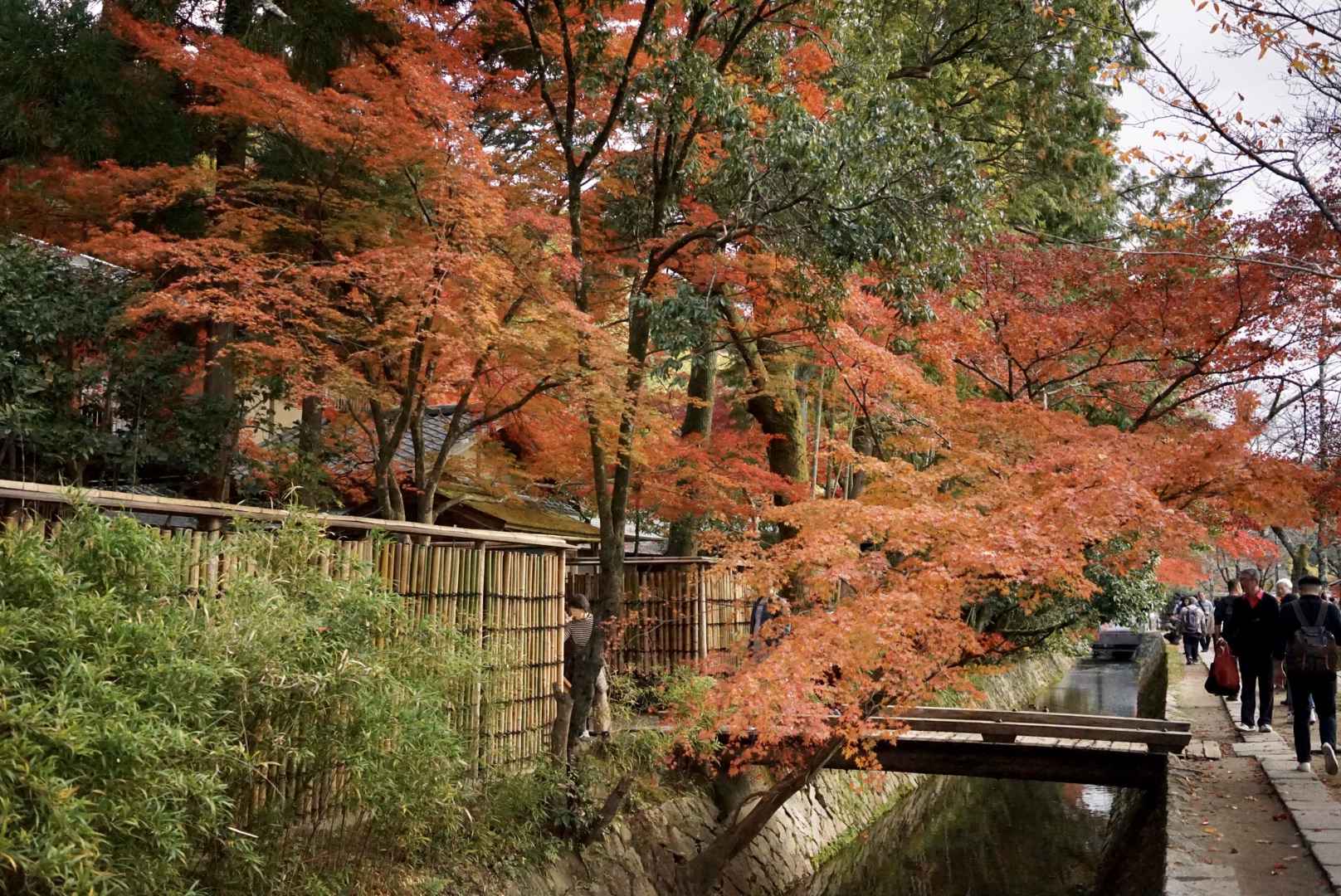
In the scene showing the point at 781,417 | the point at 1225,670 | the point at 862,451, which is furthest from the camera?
the point at 862,451

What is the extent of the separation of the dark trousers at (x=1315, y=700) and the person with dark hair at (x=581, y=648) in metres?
6.41

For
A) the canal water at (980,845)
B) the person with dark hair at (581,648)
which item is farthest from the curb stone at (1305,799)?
the person with dark hair at (581,648)

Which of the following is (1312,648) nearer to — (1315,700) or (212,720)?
(1315,700)

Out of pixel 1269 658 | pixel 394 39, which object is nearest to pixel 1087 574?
pixel 1269 658

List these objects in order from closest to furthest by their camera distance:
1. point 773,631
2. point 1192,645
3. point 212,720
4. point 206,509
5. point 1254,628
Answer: point 212,720, point 206,509, point 773,631, point 1254,628, point 1192,645

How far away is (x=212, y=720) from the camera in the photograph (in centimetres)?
479

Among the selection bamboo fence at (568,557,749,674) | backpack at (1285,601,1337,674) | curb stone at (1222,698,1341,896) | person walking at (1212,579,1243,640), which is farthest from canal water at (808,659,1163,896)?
person walking at (1212,579,1243,640)

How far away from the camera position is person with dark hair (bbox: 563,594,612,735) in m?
10.2

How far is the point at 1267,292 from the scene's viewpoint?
11.1 m

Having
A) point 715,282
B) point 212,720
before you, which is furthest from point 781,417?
point 212,720

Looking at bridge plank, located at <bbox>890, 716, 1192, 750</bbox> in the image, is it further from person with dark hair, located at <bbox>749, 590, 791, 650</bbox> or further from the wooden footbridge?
person with dark hair, located at <bbox>749, 590, 791, 650</bbox>

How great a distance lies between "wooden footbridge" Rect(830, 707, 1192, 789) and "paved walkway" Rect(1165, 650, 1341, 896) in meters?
0.36

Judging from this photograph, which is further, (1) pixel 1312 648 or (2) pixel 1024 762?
(2) pixel 1024 762

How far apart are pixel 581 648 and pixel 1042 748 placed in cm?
525
